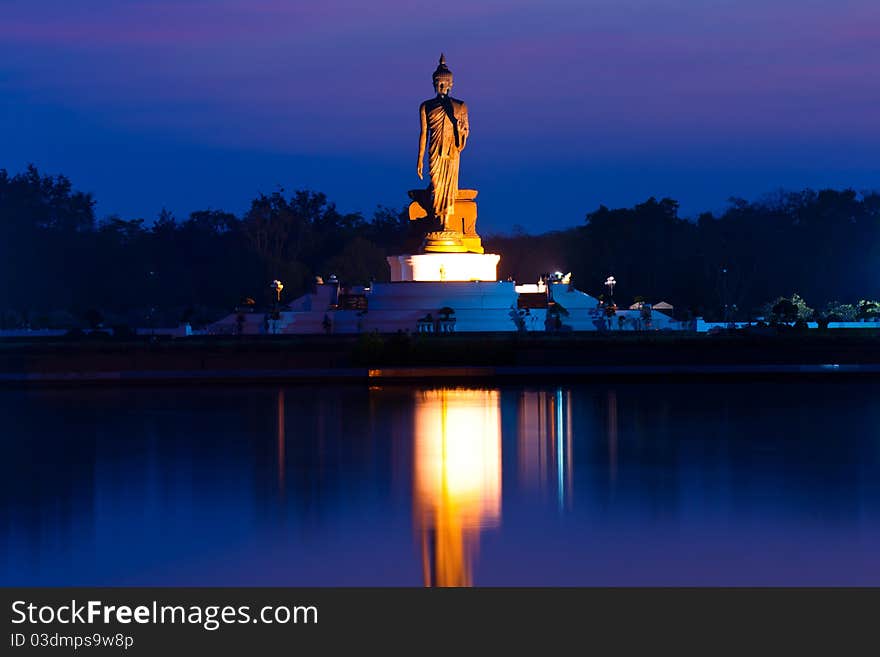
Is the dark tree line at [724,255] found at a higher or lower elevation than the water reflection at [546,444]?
higher

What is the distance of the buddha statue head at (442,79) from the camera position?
46219mm

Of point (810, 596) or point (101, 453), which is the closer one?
point (810, 596)

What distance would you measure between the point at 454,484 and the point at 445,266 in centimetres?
3223

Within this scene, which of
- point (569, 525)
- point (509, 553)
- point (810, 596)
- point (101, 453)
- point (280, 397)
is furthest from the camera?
point (280, 397)

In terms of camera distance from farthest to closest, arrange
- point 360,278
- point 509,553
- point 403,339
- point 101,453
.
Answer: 1. point 360,278
2. point 403,339
3. point 101,453
4. point 509,553

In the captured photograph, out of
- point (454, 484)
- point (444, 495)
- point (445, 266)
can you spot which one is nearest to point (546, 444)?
point (454, 484)

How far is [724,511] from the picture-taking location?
11.0m

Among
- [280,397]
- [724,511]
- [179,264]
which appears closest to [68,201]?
[179,264]

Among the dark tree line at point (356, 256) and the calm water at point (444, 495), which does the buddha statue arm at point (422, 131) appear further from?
the calm water at point (444, 495)

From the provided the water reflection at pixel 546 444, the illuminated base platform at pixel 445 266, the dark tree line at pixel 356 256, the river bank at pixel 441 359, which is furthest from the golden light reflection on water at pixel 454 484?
the dark tree line at pixel 356 256

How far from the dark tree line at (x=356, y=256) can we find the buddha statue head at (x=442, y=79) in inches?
415

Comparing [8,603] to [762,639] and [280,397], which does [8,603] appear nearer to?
[762,639]

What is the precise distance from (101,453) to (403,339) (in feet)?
48.1

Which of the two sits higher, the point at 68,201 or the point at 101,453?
the point at 68,201
